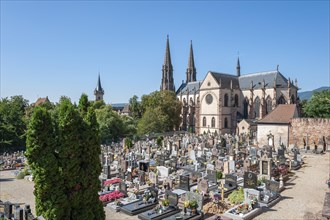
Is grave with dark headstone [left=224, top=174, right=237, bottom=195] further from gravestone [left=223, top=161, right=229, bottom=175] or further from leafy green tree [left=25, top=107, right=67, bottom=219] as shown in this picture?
leafy green tree [left=25, top=107, right=67, bottom=219]

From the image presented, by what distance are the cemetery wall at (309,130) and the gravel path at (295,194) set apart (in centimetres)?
→ 971

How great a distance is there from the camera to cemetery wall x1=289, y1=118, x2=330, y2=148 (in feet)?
107

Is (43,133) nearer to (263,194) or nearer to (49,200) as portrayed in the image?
(49,200)

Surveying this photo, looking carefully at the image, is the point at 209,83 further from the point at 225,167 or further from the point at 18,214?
the point at 18,214

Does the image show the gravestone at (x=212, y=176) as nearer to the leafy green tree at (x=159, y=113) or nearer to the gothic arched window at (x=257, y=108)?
the leafy green tree at (x=159, y=113)

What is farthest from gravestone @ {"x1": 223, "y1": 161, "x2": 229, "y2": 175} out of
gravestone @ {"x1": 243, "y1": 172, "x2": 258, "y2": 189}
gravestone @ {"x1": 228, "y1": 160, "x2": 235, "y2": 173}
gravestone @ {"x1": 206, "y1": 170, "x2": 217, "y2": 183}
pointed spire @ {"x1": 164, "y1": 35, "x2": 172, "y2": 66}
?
pointed spire @ {"x1": 164, "y1": 35, "x2": 172, "y2": 66}

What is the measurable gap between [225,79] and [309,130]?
2265 cm

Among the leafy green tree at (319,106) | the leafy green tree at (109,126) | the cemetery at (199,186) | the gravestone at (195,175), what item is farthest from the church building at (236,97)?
the gravestone at (195,175)

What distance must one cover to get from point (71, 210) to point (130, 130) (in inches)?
1487

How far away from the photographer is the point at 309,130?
1312 inches

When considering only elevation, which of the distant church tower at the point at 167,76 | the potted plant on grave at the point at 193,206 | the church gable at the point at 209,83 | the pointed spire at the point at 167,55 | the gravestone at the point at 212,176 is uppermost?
the pointed spire at the point at 167,55

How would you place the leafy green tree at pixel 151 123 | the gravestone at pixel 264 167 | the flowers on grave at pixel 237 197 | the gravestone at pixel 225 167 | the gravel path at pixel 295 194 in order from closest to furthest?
the gravel path at pixel 295 194 → the flowers on grave at pixel 237 197 → the gravestone at pixel 264 167 → the gravestone at pixel 225 167 → the leafy green tree at pixel 151 123

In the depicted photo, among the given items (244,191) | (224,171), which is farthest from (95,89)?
(244,191)

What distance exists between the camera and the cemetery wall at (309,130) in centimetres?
3269
